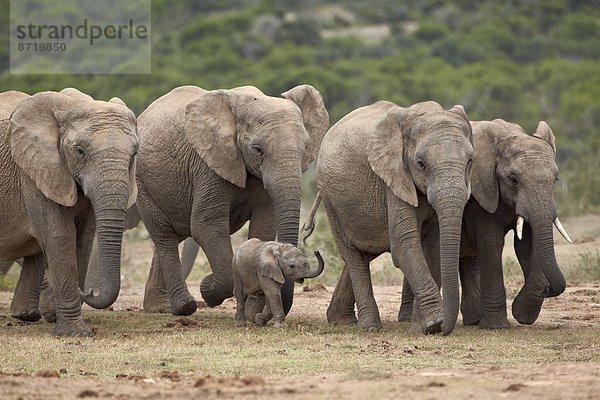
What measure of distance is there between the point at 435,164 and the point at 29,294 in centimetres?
391

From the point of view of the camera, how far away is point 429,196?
11.7 m

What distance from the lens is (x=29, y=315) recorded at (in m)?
13.3

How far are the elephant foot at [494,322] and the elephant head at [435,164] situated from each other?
3.88 ft

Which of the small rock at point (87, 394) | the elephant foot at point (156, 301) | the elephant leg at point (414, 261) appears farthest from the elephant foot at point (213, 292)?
the small rock at point (87, 394)

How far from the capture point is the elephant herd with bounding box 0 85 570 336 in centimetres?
1166

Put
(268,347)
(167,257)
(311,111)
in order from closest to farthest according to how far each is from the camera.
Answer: (268,347) → (311,111) → (167,257)

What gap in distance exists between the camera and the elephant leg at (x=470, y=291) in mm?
13352

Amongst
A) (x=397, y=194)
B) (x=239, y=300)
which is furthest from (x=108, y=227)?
(x=397, y=194)

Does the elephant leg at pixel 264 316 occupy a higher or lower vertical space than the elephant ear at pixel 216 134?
lower

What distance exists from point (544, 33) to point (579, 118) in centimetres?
2278

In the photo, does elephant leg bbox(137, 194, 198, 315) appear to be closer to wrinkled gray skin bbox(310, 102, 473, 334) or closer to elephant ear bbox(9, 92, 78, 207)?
wrinkled gray skin bbox(310, 102, 473, 334)

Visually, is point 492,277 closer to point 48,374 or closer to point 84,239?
point 84,239

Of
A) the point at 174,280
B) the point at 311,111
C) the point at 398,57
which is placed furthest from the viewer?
the point at 398,57

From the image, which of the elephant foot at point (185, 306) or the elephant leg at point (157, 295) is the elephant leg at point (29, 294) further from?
the elephant leg at point (157, 295)
